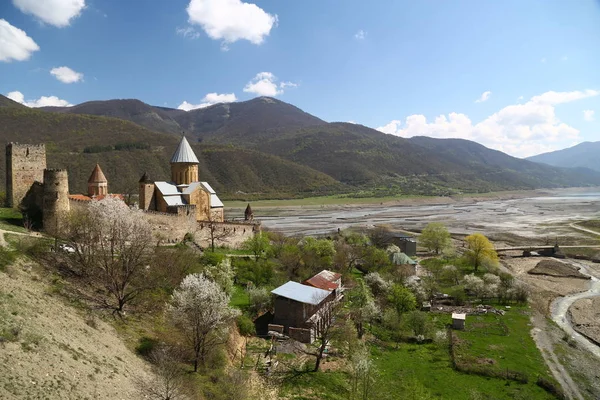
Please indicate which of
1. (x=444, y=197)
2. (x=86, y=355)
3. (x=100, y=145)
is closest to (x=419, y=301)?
(x=86, y=355)

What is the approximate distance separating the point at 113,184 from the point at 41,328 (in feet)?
237

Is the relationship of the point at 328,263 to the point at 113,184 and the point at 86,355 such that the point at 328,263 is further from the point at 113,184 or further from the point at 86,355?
the point at 113,184

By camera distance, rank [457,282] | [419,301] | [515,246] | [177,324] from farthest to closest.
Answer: [515,246]
[457,282]
[419,301]
[177,324]

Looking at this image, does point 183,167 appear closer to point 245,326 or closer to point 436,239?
point 245,326

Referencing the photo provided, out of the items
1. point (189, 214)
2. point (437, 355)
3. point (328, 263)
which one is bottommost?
point (437, 355)


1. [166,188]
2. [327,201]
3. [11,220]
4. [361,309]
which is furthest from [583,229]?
[11,220]

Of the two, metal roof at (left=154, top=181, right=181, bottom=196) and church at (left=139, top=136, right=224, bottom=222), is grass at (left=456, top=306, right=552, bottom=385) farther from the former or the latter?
metal roof at (left=154, top=181, right=181, bottom=196)

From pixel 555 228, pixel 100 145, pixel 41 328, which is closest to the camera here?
pixel 41 328

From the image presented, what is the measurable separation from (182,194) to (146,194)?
9.16ft

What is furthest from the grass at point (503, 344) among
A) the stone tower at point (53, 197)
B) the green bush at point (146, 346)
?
the stone tower at point (53, 197)

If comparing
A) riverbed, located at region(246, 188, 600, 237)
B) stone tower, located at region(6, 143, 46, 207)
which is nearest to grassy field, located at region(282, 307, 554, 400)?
stone tower, located at region(6, 143, 46, 207)

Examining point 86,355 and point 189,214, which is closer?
point 86,355

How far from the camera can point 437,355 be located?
2091 centimetres

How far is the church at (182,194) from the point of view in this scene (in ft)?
108
